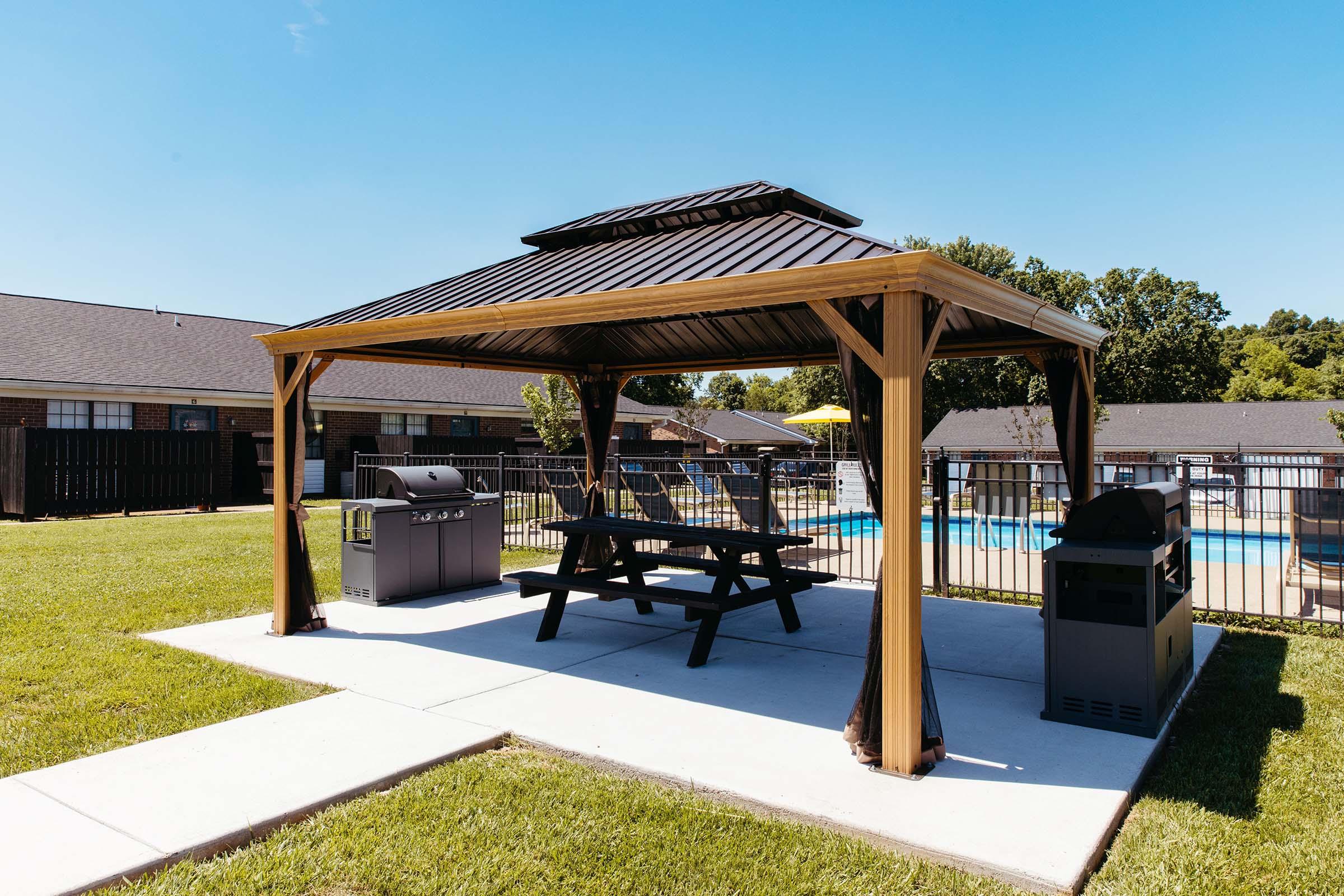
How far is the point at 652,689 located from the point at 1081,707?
2.67 metres

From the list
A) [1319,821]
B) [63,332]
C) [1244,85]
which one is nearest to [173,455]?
[63,332]

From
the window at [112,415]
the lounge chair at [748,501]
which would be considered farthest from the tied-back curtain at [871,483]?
the window at [112,415]

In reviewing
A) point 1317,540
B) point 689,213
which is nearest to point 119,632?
point 689,213

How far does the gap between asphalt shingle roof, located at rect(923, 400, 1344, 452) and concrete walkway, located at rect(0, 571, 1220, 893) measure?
2489cm

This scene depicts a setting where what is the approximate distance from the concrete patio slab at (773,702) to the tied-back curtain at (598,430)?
1509 mm

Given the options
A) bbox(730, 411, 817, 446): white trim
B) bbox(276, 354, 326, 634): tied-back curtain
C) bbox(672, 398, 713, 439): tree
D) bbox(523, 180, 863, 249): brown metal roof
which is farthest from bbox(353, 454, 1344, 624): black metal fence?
bbox(730, 411, 817, 446): white trim

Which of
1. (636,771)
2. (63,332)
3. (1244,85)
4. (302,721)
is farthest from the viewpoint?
(63,332)

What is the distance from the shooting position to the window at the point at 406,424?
24.8 m

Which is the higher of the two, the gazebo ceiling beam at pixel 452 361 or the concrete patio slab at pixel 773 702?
the gazebo ceiling beam at pixel 452 361

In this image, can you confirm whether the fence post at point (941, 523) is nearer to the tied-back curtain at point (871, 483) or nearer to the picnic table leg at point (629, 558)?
the picnic table leg at point (629, 558)

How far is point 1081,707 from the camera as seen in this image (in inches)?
191

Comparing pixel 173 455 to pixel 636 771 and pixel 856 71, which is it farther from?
pixel 636 771

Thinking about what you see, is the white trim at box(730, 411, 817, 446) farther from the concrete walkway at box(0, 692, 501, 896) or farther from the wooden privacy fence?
the concrete walkway at box(0, 692, 501, 896)

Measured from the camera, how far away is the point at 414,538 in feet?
28.8
